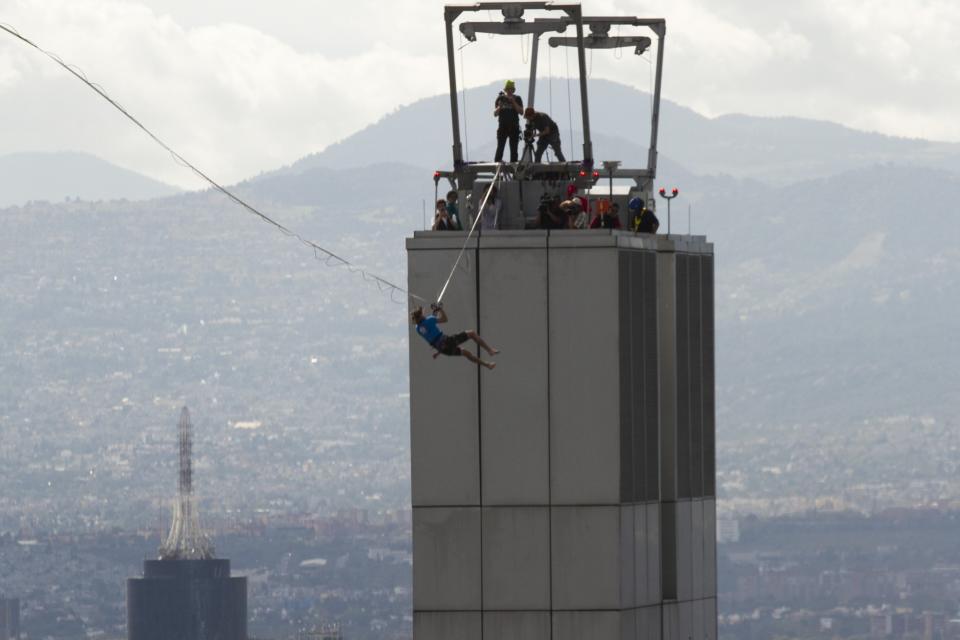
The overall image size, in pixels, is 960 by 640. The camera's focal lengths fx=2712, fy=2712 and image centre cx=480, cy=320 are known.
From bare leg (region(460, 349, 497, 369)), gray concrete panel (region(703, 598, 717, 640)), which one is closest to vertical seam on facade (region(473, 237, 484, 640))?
bare leg (region(460, 349, 497, 369))

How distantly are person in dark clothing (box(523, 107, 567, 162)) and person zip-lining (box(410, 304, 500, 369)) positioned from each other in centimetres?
618

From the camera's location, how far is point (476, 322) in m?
36.2

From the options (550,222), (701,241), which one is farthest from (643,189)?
(550,222)

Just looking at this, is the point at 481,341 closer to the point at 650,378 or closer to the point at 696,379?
the point at 650,378

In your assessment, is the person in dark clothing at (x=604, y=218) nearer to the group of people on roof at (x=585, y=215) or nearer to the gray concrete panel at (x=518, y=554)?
the group of people on roof at (x=585, y=215)

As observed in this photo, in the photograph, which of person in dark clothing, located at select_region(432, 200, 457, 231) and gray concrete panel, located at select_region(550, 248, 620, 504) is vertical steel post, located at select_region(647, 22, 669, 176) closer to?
person in dark clothing, located at select_region(432, 200, 457, 231)

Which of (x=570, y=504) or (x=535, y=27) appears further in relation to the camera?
(x=535, y=27)

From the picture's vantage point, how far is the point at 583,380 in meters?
36.3

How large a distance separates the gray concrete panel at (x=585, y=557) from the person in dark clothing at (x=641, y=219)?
16.1 ft

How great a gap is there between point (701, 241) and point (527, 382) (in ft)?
17.7

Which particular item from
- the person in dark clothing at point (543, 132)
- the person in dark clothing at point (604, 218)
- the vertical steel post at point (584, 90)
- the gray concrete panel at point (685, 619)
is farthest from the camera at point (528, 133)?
the gray concrete panel at point (685, 619)

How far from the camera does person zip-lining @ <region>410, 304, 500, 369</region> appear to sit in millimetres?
35000

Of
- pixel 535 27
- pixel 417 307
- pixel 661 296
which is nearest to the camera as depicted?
pixel 417 307

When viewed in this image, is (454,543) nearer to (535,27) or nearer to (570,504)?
(570,504)
